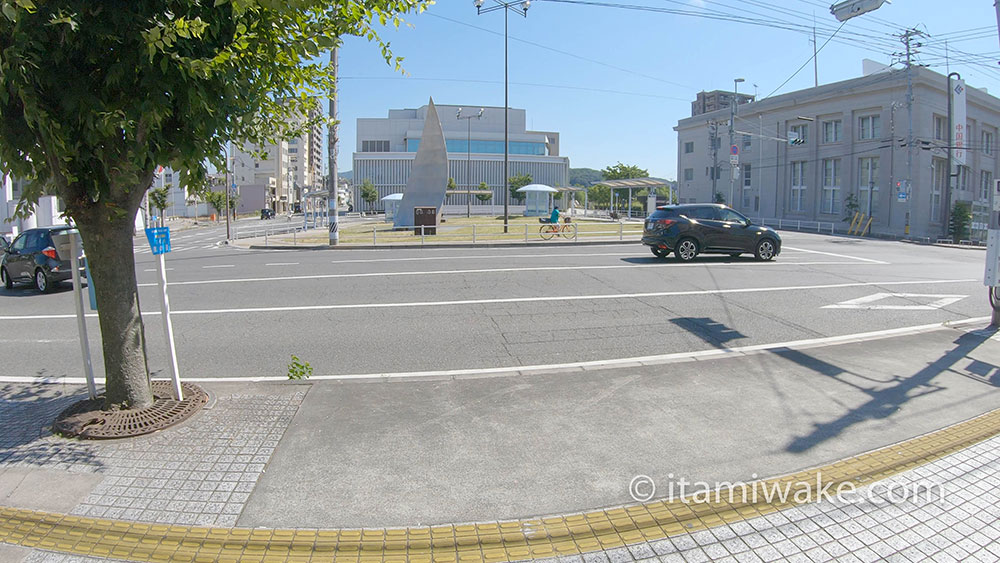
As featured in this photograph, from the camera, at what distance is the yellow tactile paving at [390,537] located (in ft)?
11.7

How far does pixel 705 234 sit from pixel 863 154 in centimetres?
3883

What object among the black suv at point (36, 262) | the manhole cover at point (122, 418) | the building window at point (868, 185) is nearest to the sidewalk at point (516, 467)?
the manhole cover at point (122, 418)

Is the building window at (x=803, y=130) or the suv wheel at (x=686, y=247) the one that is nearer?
the suv wheel at (x=686, y=247)

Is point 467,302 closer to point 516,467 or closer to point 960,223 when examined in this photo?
point 516,467

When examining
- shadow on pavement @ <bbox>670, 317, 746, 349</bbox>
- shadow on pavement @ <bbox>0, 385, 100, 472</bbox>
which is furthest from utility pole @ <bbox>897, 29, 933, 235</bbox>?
shadow on pavement @ <bbox>0, 385, 100, 472</bbox>

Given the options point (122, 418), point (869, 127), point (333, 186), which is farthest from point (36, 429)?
point (869, 127)

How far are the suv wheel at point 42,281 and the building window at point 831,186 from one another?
54.2m

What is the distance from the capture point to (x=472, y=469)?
14.9 ft

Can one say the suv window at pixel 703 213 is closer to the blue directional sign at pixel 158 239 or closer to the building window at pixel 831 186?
the blue directional sign at pixel 158 239

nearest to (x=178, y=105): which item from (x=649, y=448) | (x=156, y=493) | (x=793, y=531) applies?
(x=156, y=493)

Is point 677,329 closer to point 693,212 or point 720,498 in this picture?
point 720,498

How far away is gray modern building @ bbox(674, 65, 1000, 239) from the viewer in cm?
4484

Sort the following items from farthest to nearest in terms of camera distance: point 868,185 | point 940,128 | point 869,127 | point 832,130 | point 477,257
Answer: point 832,130, point 869,127, point 868,185, point 940,128, point 477,257

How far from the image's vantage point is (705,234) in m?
18.4
